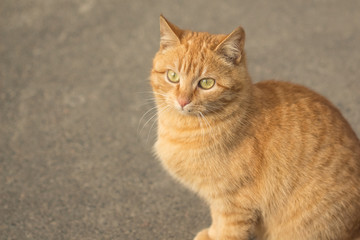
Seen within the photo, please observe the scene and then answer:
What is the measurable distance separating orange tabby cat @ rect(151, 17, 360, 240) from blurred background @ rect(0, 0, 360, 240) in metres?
0.64

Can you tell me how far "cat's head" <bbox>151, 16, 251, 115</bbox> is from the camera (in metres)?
2.25

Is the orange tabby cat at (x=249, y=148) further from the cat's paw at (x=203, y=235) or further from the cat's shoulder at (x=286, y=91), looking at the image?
the cat's paw at (x=203, y=235)

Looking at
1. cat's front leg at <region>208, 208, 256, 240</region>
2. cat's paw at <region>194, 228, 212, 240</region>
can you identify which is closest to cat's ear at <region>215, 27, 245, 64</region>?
cat's front leg at <region>208, 208, 256, 240</region>

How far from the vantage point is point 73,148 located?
3.46m

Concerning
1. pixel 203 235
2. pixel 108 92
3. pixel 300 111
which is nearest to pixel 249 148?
pixel 300 111

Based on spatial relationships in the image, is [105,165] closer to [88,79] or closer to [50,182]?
[50,182]

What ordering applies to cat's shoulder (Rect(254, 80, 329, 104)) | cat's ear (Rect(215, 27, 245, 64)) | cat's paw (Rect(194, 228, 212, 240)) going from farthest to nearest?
1. cat's paw (Rect(194, 228, 212, 240))
2. cat's shoulder (Rect(254, 80, 329, 104))
3. cat's ear (Rect(215, 27, 245, 64))

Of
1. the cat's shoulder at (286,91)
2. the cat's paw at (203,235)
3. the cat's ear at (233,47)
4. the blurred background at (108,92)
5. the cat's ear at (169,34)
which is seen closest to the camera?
the cat's ear at (233,47)

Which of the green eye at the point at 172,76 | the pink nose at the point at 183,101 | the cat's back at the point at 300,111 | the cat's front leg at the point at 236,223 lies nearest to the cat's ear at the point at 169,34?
the green eye at the point at 172,76

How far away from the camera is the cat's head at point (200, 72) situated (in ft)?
7.38

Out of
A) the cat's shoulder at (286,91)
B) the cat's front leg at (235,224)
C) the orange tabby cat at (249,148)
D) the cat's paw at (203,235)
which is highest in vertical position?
the cat's shoulder at (286,91)

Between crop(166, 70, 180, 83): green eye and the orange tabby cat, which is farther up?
crop(166, 70, 180, 83): green eye

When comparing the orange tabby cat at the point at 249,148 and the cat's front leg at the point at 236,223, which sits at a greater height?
the orange tabby cat at the point at 249,148

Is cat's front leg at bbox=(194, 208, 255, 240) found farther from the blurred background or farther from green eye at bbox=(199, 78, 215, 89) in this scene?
green eye at bbox=(199, 78, 215, 89)
